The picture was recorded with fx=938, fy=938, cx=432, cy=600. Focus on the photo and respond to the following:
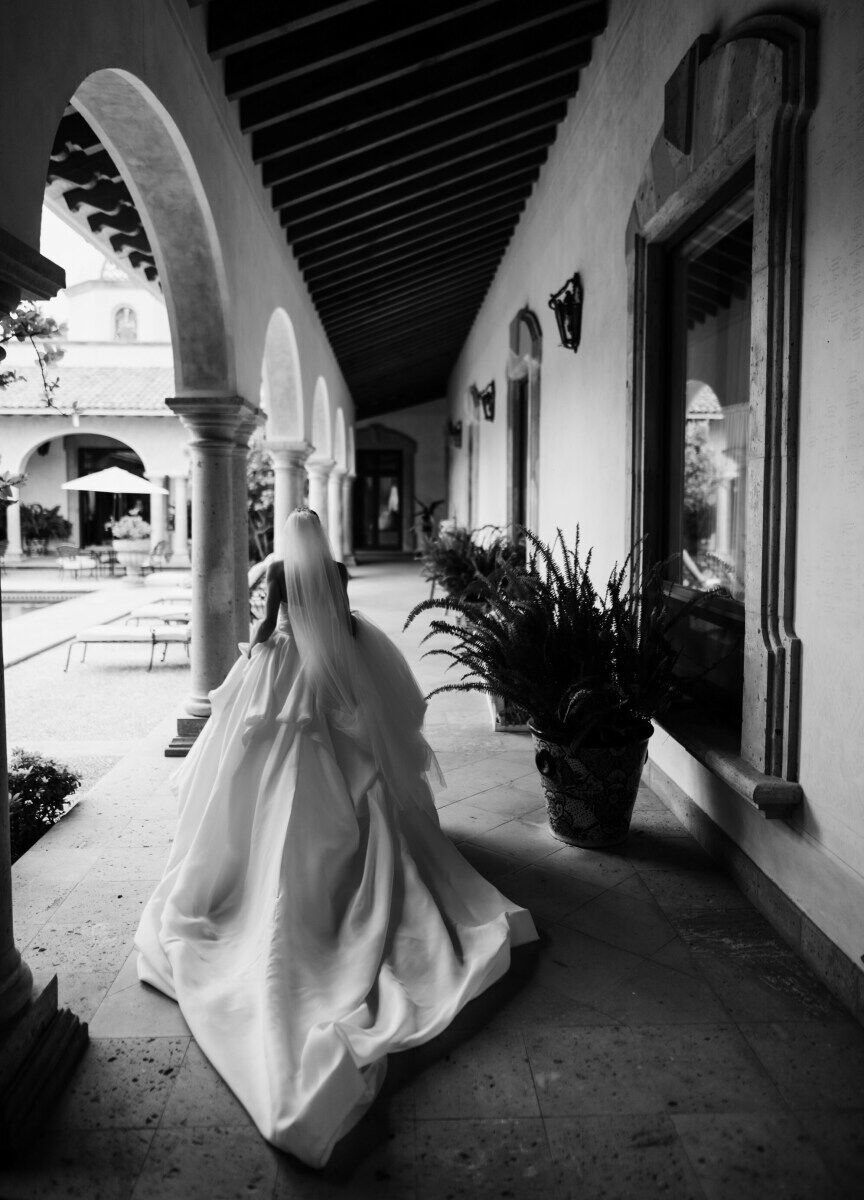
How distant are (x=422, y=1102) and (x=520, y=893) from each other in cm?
116

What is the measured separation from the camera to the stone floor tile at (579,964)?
2527mm

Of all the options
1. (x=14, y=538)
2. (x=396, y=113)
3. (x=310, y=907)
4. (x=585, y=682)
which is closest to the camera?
(x=310, y=907)

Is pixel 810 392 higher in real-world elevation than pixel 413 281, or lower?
lower

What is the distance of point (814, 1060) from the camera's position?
7.14 ft

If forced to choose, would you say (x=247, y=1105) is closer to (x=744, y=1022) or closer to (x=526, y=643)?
(x=744, y=1022)

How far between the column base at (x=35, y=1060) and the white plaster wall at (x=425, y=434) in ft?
73.2

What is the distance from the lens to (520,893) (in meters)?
3.14

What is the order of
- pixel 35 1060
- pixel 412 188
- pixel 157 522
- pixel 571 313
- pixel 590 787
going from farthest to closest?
pixel 157 522 < pixel 412 188 < pixel 571 313 < pixel 590 787 < pixel 35 1060

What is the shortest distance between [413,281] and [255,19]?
642cm

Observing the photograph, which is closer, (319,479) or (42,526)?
(319,479)

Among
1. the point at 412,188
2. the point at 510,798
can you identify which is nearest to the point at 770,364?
the point at 510,798

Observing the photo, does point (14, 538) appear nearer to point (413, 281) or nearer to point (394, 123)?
point (413, 281)

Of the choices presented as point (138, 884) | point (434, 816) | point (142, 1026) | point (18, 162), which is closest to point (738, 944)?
point (434, 816)

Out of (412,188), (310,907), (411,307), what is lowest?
(310,907)
